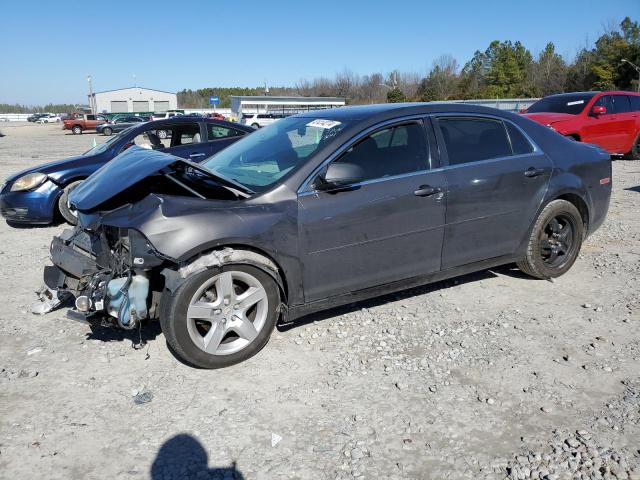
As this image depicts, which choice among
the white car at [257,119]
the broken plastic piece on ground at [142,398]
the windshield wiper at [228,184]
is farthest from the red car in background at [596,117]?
the white car at [257,119]

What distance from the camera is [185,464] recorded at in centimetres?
245

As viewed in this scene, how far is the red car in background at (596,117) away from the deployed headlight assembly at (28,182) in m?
9.57

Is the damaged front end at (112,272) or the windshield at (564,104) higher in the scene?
the windshield at (564,104)

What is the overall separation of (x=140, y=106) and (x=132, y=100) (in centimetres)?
164

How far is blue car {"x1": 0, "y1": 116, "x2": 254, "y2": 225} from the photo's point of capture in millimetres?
6898

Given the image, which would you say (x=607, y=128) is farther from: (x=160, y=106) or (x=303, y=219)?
(x=160, y=106)

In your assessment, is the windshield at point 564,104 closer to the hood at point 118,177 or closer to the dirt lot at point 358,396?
the dirt lot at point 358,396

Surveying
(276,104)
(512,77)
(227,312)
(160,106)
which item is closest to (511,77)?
(512,77)

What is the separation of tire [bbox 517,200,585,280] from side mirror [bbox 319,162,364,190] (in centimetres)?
193

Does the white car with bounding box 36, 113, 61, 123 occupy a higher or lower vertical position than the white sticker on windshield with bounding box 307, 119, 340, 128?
lower

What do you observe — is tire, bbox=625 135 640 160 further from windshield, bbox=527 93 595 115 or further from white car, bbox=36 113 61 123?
white car, bbox=36 113 61 123

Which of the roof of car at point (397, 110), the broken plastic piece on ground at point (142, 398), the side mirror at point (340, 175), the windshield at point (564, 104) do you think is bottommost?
the broken plastic piece on ground at point (142, 398)

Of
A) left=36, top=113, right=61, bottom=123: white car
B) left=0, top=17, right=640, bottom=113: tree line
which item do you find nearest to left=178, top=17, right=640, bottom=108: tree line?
left=0, top=17, right=640, bottom=113: tree line

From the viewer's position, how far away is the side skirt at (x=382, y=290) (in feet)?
11.5
